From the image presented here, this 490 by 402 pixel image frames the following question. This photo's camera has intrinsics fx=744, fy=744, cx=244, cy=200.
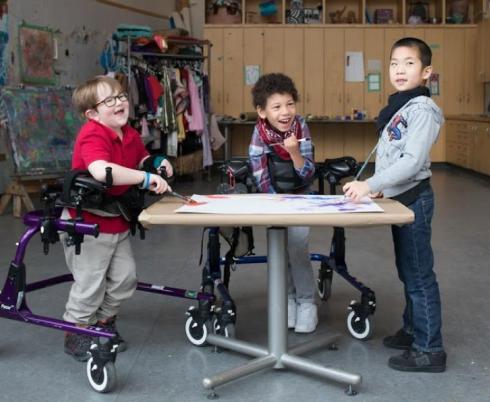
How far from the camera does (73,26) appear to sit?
8227mm

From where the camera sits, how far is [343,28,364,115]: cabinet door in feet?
34.6

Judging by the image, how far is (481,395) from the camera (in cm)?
231

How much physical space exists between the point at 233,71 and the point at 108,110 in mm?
8204

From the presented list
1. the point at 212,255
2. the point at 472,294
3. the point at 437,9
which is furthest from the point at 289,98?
the point at 437,9

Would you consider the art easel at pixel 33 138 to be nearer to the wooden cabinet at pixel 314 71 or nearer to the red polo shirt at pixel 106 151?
the red polo shirt at pixel 106 151

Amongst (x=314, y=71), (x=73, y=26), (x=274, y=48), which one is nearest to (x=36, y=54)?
(x=73, y=26)

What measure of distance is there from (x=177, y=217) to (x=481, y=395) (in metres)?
1.10

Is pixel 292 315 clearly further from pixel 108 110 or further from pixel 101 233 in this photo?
pixel 108 110

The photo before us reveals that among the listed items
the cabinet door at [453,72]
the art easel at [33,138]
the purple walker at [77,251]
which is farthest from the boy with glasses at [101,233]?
the cabinet door at [453,72]

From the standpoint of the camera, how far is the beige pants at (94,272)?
2.57 meters

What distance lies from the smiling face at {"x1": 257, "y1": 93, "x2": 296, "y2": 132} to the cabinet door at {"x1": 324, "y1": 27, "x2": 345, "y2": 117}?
8012mm

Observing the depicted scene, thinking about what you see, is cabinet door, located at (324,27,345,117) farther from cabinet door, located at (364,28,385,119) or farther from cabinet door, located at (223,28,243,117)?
cabinet door, located at (223,28,243,117)

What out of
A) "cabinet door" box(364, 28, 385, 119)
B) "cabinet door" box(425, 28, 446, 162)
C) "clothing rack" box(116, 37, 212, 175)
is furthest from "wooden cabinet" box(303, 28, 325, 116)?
"clothing rack" box(116, 37, 212, 175)

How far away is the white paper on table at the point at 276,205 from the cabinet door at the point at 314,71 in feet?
27.1
